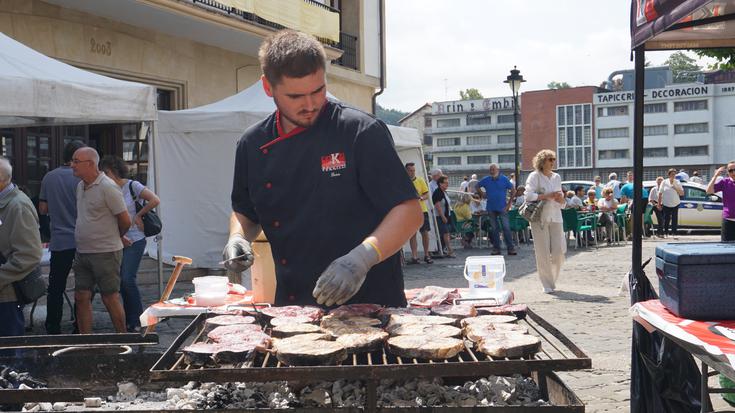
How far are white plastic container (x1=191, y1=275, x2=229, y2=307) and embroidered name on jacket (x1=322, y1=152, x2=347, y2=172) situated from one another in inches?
75.1

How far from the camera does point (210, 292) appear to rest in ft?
14.5

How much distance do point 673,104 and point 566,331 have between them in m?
89.1

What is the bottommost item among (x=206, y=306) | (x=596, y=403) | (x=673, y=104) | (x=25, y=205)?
(x=596, y=403)

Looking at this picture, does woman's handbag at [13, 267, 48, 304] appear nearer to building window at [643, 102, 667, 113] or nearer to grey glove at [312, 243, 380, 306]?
grey glove at [312, 243, 380, 306]

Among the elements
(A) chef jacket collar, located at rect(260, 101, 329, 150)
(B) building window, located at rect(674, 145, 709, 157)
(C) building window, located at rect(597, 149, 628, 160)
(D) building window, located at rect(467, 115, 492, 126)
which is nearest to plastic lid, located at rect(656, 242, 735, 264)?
(A) chef jacket collar, located at rect(260, 101, 329, 150)

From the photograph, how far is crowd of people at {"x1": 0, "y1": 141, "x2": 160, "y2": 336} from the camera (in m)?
5.65

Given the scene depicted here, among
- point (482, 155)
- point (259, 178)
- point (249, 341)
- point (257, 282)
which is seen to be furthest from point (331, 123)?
point (482, 155)

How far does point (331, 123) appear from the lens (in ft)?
9.22

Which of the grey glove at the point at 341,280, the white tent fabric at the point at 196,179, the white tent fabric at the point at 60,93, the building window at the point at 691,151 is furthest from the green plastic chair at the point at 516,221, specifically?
the building window at the point at 691,151

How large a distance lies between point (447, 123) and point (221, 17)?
108444 millimetres

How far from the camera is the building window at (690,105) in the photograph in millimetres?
86688

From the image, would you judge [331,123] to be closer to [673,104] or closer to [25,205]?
[25,205]

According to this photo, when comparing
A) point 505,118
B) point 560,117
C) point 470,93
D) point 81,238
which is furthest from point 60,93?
point 470,93

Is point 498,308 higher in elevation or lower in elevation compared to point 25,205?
lower
